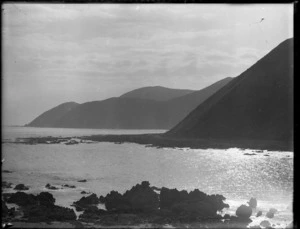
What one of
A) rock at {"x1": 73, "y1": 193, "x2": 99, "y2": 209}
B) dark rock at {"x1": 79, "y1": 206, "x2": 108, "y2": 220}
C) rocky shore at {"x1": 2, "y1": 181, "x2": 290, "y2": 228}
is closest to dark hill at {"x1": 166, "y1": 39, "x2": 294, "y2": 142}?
rocky shore at {"x1": 2, "y1": 181, "x2": 290, "y2": 228}

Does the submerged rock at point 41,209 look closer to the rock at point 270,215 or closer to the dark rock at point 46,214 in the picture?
the dark rock at point 46,214

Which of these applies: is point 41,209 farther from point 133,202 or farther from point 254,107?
point 254,107

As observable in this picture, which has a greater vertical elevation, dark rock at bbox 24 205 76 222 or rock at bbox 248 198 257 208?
dark rock at bbox 24 205 76 222

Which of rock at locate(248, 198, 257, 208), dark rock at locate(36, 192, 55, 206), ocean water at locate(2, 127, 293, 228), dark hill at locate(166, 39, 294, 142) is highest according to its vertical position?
dark hill at locate(166, 39, 294, 142)

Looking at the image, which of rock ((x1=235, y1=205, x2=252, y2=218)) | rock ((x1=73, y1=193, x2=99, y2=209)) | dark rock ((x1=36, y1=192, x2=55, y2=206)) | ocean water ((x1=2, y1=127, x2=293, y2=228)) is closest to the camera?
rock ((x1=235, y1=205, x2=252, y2=218))

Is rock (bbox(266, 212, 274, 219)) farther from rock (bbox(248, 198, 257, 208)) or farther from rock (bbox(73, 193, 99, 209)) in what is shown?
rock (bbox(73, 193, 99, 209))

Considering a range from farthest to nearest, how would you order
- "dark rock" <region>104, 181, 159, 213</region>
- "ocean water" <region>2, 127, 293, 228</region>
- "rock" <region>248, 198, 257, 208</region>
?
"ocean water" <region>2, 127, 293, 228</region>, "rock" <region>248, 198, 257, 208</region>, "dark rock" <region>104, 181, 159, 213</region>

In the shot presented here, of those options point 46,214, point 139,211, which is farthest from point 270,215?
point 46,214

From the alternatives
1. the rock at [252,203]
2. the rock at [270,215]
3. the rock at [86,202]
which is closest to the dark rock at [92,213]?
the rock at [86,202]
